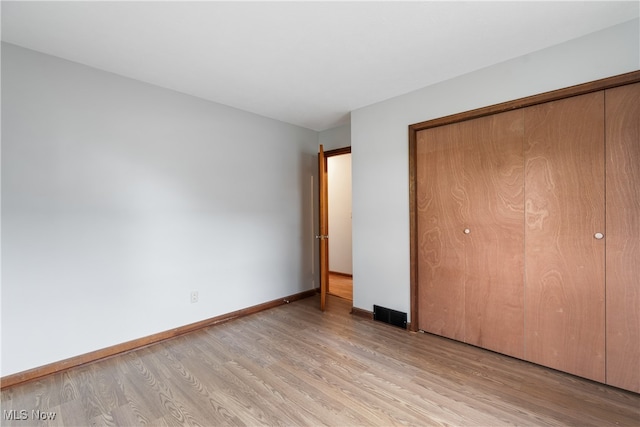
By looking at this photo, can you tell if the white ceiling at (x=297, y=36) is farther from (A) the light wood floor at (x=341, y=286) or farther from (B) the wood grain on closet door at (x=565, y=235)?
(A) the light wood floor at (x=341, y=286)

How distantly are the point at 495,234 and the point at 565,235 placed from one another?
451mm

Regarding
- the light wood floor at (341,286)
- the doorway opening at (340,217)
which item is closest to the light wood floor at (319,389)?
the light wood floor at (341,286)

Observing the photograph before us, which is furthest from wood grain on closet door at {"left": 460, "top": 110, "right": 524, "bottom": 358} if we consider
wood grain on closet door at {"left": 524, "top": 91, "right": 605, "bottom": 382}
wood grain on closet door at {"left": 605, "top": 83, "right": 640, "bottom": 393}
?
wood grain on closet door at {"left": 605, "top": 83, "right": 640, "bottom": 393}

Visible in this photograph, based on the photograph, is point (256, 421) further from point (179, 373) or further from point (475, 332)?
point (475, 332)

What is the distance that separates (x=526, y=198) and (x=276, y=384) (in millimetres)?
2368

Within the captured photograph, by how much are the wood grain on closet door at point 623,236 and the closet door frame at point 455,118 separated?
73 mm

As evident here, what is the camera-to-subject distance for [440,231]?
271 centimetres

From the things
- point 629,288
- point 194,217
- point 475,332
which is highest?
point 194,217

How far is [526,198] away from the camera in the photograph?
87.7 inches

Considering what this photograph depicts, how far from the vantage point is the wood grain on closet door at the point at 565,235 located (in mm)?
1953

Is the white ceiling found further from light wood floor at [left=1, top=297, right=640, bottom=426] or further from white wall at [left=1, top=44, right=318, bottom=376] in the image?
light wood floor at [left=1, top=297, right=640, bottom=426]

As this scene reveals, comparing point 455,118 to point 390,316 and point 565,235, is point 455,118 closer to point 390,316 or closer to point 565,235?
point 565,235

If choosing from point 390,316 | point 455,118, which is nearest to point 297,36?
point 455,118

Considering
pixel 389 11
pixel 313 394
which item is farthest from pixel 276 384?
pixel 389 11
